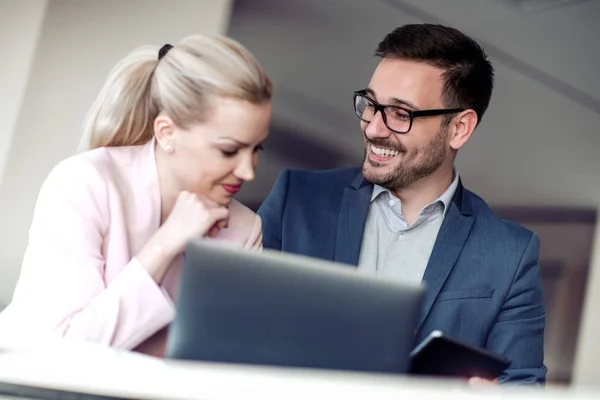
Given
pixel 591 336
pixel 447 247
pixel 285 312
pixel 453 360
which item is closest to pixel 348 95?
pixel 447 247

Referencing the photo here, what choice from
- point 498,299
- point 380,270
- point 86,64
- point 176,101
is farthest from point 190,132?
point 86,64

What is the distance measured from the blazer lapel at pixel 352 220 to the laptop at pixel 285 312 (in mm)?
997

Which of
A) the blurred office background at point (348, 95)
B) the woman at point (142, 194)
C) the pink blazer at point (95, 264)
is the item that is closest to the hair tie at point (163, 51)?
the woman at point (142, 194)

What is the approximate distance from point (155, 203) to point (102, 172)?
0.14 meters

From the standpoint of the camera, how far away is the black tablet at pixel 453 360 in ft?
4.63

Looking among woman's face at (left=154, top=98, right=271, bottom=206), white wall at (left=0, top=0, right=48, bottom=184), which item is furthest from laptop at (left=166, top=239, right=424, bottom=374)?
white wall at (left=0, top=0, right=48, bottom=184)

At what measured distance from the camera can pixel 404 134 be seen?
242 cm

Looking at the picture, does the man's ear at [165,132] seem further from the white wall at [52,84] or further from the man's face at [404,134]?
the white wall at [52,84]

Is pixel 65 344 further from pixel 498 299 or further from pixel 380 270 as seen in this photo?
pixel 498 299

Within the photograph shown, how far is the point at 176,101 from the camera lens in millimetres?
1799

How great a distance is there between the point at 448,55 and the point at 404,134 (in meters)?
0.30

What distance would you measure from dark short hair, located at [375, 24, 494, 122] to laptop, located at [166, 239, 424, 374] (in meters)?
1.33

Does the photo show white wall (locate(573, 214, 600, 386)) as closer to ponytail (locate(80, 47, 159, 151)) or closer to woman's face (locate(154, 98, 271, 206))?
woman's face (locate(154, 98, 271, 206))

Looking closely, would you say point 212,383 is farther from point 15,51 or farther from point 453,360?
point 15,51
